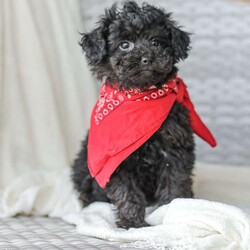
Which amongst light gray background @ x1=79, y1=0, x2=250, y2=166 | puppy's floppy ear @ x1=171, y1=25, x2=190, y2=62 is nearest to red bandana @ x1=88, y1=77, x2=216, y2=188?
puppy's floppy ear @ x1=171, y1=25, x2=190, y2=62

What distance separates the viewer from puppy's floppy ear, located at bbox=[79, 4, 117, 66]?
8.20ft

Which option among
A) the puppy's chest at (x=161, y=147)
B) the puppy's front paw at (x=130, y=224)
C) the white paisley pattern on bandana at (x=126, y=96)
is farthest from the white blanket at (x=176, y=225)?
the white paisley pattern on bandana at (x=126, y=96)

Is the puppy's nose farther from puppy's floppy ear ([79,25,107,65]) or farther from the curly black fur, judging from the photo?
puppy's floppy ear ([79,25,107,65])

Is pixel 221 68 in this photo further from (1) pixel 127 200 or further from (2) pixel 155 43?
(1) pixel 127 200

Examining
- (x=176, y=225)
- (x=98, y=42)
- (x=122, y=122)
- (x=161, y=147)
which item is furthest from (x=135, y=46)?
(x=176, y=225)

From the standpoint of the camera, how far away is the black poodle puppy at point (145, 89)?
2467 millimetres

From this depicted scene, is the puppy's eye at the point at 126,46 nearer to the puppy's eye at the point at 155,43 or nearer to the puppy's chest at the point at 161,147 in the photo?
the puppy's eye at the point at 155,43

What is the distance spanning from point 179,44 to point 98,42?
0.34m

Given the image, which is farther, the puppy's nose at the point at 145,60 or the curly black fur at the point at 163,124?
the curly black fur at the point at 163,124

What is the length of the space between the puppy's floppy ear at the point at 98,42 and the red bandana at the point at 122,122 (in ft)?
A: 0.52

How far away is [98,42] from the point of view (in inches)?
98.5

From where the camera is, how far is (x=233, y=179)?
10.9 feet

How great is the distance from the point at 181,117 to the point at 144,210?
421 mm

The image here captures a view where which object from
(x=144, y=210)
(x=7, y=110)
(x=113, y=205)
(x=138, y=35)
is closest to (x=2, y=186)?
(x=7, y=110)
